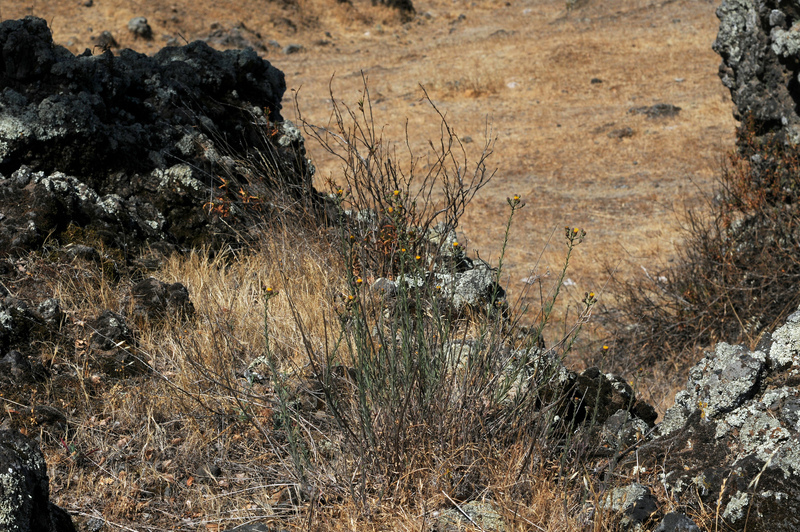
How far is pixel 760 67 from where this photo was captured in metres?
6.64

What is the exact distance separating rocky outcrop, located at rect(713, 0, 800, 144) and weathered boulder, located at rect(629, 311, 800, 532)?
13.4 feet

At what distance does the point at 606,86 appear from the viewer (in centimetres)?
1485

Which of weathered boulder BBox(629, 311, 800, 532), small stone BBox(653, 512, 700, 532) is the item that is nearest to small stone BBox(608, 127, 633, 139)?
weathered boulder BBox(629, 311, 800, 532)

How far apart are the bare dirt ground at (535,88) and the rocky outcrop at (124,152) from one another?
112cm

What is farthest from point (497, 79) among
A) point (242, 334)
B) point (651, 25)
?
point (242, 334)

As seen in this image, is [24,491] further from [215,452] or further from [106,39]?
[106,39]

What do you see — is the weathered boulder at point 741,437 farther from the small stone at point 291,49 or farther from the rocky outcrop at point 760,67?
the small stone at point 291,49

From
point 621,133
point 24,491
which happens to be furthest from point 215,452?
point 621,133

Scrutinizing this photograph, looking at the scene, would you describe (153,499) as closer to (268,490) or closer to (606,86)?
(268,490)

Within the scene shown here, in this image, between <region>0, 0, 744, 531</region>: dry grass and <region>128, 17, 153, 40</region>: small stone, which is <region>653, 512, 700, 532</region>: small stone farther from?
<region>128, 17, 153, 40</region>: small stone

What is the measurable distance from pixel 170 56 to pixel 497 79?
11083 millimetres

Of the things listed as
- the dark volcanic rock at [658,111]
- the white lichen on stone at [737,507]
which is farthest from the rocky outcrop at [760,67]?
the dark volcanic rock at [658,111]

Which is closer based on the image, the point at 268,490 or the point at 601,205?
the point at 268,490

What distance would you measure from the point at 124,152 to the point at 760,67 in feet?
18.5
